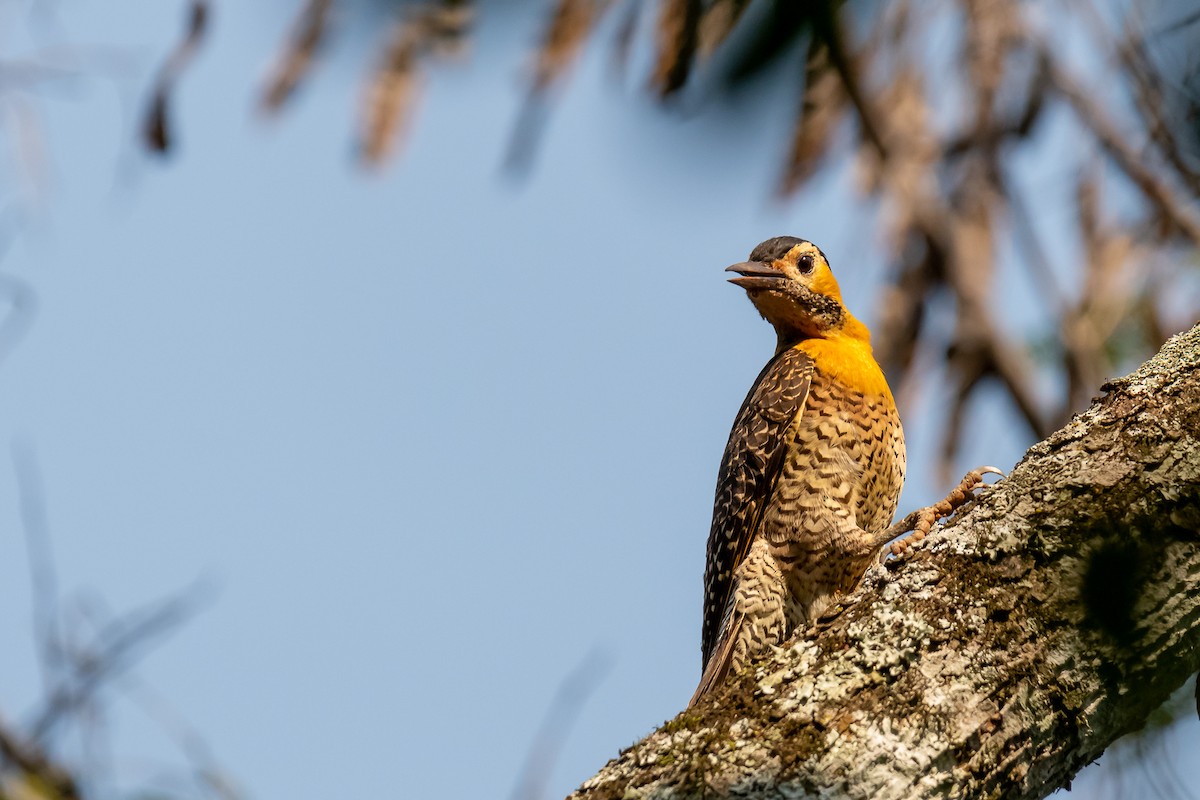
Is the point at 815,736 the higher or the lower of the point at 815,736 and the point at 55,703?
the lower

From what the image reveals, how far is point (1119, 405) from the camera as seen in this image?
2.79 meters

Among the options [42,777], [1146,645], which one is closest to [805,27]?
[1146,645]

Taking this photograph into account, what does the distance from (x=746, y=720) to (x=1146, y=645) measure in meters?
0.78

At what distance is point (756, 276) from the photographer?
605 centimetres

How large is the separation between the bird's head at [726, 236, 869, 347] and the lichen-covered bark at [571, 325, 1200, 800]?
333 centimetres

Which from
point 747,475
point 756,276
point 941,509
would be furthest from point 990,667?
point 756,276

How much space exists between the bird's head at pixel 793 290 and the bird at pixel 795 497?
0.07 ft

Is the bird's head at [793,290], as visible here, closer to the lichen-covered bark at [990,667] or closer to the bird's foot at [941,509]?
the bird's foot at [941,509]

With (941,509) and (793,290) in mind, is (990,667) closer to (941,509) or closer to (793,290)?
(941,509)

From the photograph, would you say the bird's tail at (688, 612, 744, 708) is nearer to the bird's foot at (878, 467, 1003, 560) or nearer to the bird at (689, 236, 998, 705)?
the bird at (689, 236, 998, 705)

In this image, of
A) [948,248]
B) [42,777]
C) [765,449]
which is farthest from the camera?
[948,248]

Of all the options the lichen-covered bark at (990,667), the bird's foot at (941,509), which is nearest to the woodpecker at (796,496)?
the bird's foot at (941,509)

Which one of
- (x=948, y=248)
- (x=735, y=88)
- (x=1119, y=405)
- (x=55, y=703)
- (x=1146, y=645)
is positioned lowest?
(x=1146, y=645)

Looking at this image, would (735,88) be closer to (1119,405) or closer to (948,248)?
(1119,405)
